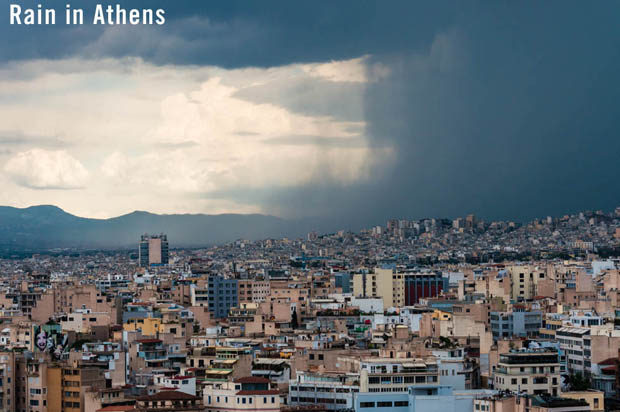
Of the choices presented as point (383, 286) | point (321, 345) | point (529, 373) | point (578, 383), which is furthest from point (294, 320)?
point (529, 373)

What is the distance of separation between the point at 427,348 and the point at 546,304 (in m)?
23.8

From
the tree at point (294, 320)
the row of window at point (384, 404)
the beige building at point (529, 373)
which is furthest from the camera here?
the tree at point (294, 320)

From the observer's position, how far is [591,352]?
146 feet

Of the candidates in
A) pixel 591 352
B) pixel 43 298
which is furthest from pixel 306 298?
pixel 591 352

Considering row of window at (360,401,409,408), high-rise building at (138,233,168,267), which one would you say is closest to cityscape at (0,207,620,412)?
row of window at (360,401,409,408)

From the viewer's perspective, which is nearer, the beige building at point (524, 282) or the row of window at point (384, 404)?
the row of window at point (384, 404)

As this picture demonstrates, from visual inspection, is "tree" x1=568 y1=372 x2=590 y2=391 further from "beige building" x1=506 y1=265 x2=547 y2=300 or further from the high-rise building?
the high-rise building

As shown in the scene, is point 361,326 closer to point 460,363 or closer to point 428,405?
point 460,363

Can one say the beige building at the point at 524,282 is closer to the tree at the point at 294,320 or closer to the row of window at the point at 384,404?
the tree at the point at 294,320

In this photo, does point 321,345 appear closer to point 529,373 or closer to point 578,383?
point 578,383

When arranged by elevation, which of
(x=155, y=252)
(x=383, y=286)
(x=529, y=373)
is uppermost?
(x=155, y=252)

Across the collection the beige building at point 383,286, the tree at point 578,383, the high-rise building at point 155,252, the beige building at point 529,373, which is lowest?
the tree at point 578,383

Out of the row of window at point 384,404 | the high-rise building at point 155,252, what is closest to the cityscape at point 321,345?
the row of window at point 384,404

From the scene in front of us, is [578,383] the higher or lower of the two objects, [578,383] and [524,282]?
the lower
